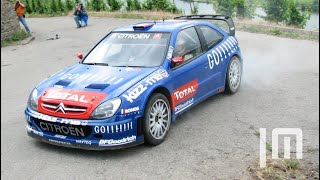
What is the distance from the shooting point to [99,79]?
624 cm

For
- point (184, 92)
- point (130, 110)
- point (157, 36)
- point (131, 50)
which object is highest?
point (157, 36)

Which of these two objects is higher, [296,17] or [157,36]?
[157,36]

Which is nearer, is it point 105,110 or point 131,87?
point 105,110

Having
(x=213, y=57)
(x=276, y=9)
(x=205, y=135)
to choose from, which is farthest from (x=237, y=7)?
(x=205, y=135)

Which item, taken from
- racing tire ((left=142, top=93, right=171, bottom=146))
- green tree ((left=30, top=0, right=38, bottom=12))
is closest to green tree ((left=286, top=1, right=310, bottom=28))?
racing tire ((left=142, top=93, right=171, bottom=146))

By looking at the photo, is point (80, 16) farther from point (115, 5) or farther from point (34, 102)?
point (34, 102)

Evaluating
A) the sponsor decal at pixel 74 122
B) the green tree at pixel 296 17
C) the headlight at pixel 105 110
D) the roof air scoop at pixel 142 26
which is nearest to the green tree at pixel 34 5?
the green tree at pixel 296 17

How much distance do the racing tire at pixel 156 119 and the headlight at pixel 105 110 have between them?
17.5 inches

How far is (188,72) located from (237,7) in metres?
16.6

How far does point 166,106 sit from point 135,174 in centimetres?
137

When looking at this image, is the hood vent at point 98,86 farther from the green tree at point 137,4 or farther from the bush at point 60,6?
the bush at point 60,6

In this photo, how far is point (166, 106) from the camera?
20.7ft

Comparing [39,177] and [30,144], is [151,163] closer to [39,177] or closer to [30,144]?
[39,177]

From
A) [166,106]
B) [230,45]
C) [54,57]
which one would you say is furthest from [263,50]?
[166,106]
